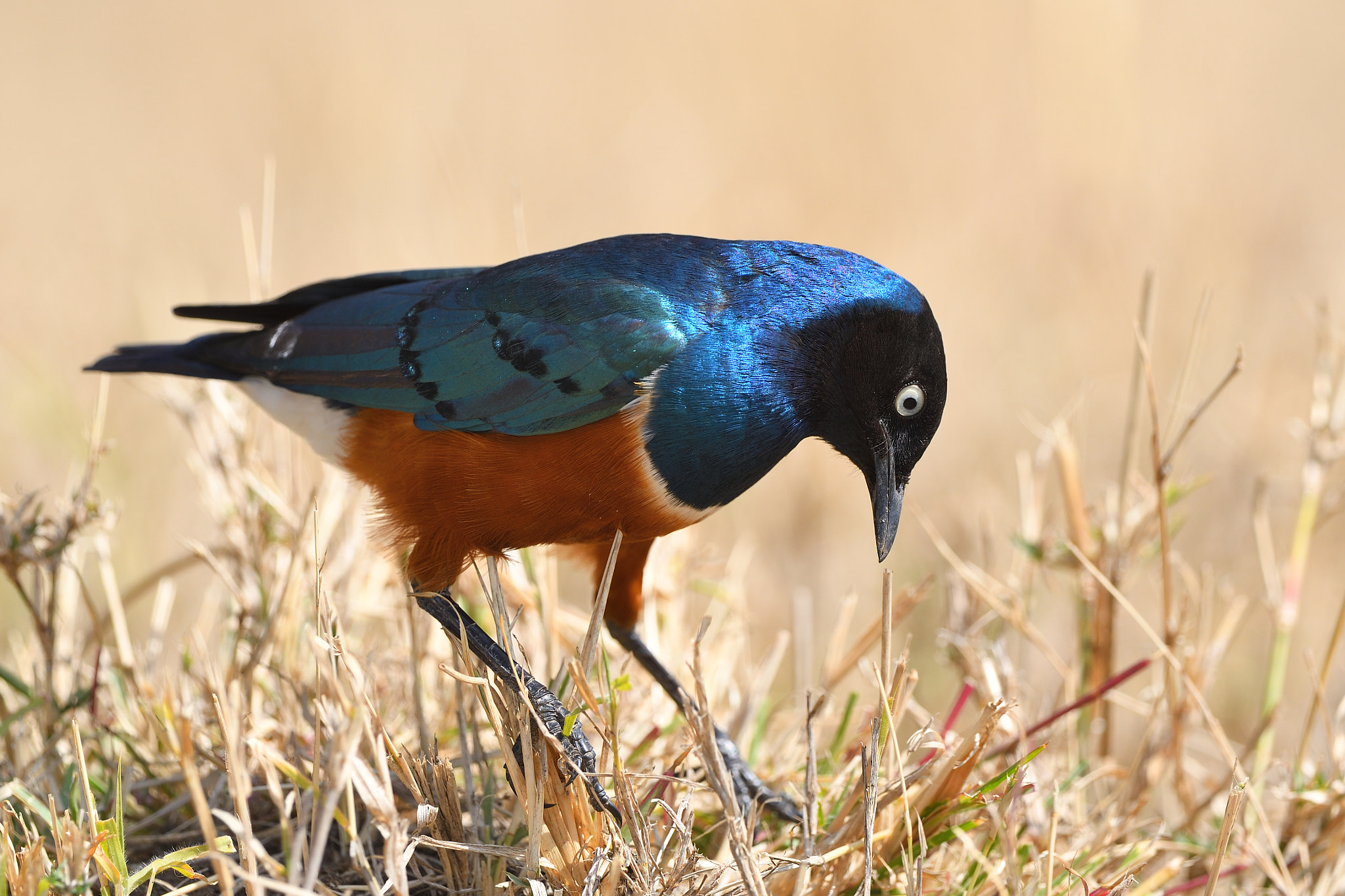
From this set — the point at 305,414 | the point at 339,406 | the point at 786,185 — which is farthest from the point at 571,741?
the point at 786,185

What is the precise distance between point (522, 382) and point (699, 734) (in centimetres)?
112

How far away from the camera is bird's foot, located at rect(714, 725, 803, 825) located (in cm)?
305

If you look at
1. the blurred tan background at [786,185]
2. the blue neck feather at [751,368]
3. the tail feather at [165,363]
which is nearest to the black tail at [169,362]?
the tail feather at [165,363]

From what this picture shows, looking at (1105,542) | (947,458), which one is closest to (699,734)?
(1105,542)

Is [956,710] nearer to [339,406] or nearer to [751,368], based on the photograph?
[751,368]

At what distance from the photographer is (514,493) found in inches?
114

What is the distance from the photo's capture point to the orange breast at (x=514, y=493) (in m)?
2.85

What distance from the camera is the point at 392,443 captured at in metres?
3.21

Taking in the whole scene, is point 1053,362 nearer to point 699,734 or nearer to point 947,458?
point 947,458

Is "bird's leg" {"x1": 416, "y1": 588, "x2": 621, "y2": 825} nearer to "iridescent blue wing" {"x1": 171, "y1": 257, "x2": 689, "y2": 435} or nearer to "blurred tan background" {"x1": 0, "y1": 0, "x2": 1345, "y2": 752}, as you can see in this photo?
"iridescent blue wing" {"x1": 171, "y1": 257, "x2": 689, "y2": 435}

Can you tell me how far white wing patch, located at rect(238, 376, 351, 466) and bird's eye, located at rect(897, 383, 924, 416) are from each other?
5.19 feet

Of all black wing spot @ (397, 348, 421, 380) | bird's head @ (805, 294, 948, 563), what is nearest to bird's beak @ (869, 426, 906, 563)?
bird's head @ (805, 294, 948, 563)

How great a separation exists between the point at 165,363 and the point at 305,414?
472mm

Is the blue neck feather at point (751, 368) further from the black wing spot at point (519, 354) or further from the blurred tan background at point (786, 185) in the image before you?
the blurred tan background at point (786, 185)
